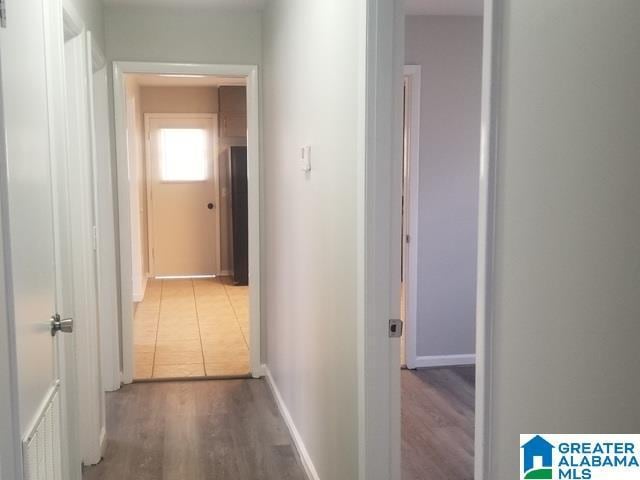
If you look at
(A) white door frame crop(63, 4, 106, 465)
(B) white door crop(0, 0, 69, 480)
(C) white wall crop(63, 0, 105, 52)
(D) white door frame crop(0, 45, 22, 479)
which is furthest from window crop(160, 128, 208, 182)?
(D) white door frame crop(0, 45, 22, 479)

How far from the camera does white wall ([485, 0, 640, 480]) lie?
0.83 meters

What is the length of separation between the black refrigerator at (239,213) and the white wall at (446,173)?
382cm

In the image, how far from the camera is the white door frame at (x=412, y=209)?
175 inches

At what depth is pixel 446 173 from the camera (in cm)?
452

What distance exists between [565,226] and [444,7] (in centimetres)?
367

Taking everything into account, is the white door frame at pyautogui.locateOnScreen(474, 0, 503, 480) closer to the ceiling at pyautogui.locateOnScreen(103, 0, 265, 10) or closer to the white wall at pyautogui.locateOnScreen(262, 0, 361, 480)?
the white wall at pyautogui.locateOnScreen(262, 0, 361, 480)

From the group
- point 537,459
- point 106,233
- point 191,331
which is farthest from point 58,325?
point 191,331

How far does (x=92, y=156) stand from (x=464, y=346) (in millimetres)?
2893

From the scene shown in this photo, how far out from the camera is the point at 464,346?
4703 millimetres

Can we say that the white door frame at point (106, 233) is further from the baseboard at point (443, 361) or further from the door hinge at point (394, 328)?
the door hinge at point (394, 328)

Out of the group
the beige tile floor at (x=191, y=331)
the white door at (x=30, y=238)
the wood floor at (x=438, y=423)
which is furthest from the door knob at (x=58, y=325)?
the beige tile floor at (x=191, y=331)

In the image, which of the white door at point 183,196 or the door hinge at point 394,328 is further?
the white door at point 183,196

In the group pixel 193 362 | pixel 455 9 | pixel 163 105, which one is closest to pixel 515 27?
pixel 455 9

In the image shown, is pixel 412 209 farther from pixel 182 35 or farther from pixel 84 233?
→ pixel 84 233
